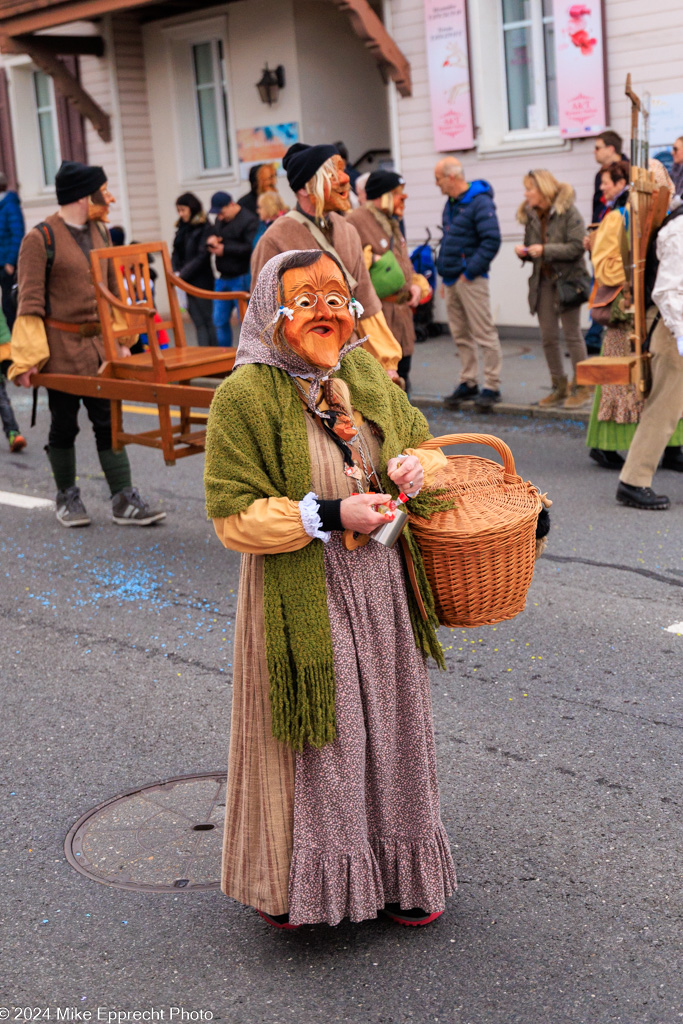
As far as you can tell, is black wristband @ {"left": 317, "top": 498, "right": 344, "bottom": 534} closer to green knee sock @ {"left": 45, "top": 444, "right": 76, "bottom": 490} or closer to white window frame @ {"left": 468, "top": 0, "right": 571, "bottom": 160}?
green knee sock @ {"left": 45, "top": 444, "right": 76, "bottom": 490}

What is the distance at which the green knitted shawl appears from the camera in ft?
9.85

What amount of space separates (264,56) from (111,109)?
3.08 meters

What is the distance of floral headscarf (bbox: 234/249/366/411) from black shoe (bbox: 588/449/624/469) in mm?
5601

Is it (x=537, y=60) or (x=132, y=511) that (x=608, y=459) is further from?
(x=537, y=60)

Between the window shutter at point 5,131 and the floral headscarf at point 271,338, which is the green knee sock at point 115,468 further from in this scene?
the window shutter at point 5,131

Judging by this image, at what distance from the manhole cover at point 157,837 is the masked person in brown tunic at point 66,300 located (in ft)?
11.8

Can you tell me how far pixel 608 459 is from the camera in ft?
27.7

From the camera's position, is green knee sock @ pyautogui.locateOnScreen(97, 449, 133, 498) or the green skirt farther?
the green skirt

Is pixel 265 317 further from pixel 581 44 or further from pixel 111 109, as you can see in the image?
pixel 111 109

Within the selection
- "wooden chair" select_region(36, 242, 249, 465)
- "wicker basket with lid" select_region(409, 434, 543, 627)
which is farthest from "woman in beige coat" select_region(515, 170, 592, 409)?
"wicker basket with lid" select_region(409, 434, 543, 627)

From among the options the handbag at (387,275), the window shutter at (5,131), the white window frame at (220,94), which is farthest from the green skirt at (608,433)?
the window shutter at (5,131)

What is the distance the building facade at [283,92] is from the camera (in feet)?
44.8

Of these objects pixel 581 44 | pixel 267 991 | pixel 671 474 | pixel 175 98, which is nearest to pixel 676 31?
pixel 581 44

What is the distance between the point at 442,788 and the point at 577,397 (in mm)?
6834
